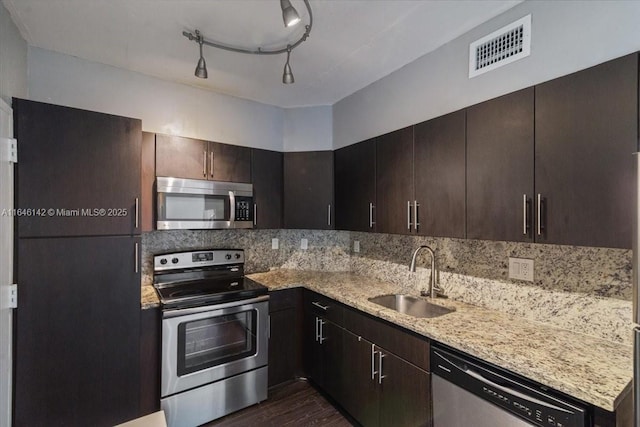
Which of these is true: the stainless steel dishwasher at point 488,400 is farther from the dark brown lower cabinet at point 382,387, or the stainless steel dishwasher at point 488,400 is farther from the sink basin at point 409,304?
the sink basin at point 409,304

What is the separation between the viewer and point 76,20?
1.78 meters

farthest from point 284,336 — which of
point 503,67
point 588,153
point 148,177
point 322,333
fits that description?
point 503,67

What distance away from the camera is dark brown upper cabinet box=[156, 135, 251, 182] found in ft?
7.76

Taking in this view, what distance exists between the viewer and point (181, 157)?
243cm

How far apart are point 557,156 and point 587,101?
235mm

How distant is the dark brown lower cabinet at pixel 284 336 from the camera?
2.56 meters

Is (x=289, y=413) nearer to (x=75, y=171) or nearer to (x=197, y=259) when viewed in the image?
(x=197, y=259)

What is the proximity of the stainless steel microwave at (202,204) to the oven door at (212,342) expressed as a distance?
2.26ft

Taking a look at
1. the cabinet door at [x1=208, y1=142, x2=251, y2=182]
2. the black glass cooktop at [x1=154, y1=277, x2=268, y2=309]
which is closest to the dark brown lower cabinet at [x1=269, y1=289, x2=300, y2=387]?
the black glass cooktop at [x1=154, y1=277, x2=268, y2=309]

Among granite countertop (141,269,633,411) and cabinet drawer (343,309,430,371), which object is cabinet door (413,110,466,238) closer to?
granite countertop (141,269,633,411)

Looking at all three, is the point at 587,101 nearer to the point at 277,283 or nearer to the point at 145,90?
the point at 277,283

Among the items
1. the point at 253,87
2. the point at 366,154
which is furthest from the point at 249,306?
the point at 253,87

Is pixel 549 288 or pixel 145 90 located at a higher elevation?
pixel 145 90

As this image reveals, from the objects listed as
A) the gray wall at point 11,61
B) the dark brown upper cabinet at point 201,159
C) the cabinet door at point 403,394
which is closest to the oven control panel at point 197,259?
the dark brown upper cabinet at point 201,159
